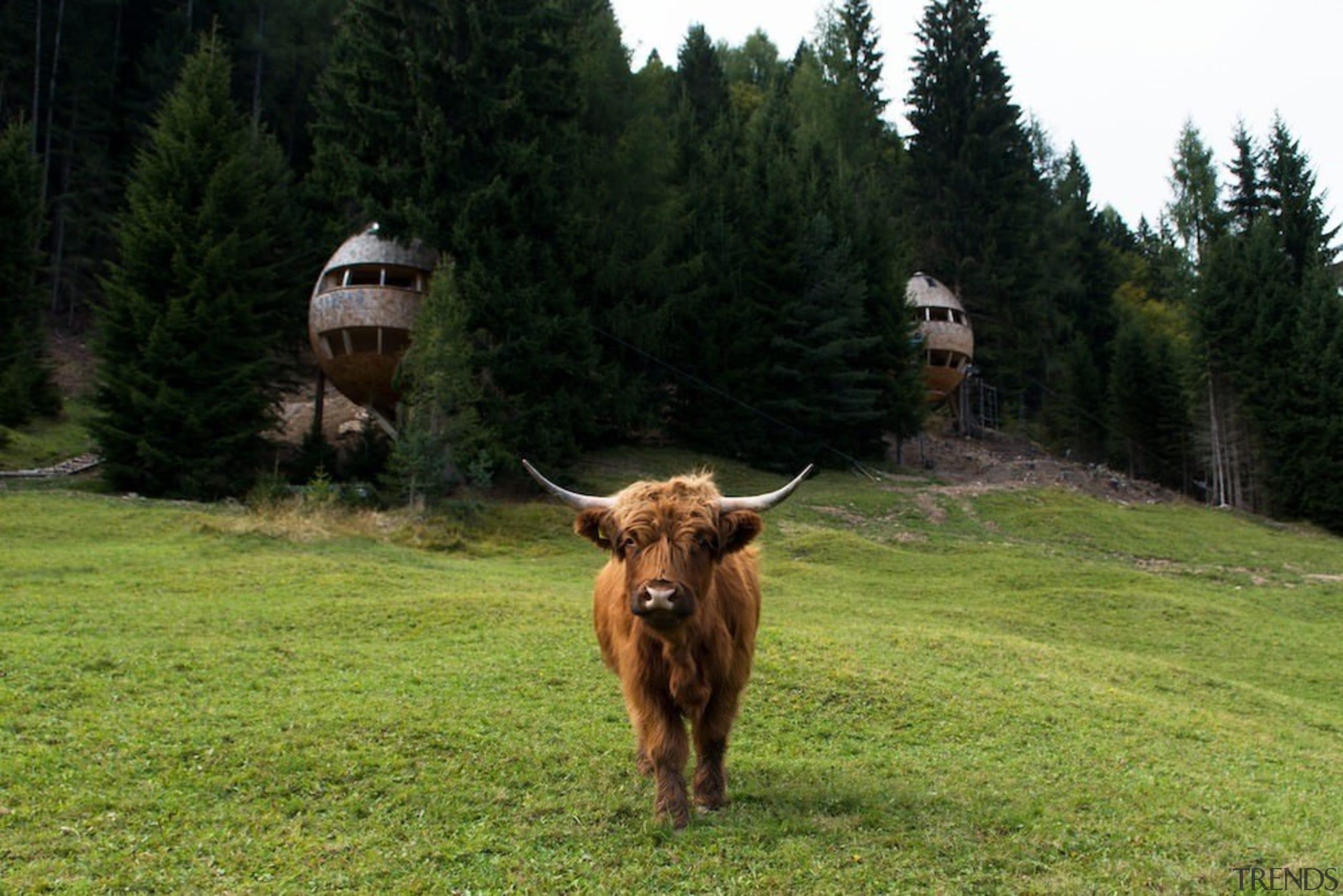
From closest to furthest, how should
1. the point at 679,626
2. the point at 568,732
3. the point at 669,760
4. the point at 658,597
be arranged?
the point at 658,597, the point at 679,626, the point at 669,760, the point at 568,732

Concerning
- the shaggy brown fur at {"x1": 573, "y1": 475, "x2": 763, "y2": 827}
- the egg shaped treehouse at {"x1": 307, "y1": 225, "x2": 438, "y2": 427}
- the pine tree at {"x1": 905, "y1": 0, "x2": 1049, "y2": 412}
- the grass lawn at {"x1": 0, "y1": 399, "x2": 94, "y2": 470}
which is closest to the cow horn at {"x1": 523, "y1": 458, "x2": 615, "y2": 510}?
the shaggy brown fur at {"x1": 573, "y1": 475, "x2": 763, "y2": 827}

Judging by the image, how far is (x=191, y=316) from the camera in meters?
24.7

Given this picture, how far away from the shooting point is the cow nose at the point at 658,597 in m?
5.04

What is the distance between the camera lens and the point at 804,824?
5711 millimetres

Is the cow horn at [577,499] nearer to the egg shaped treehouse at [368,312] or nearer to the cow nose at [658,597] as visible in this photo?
the cow nose at [658,597]

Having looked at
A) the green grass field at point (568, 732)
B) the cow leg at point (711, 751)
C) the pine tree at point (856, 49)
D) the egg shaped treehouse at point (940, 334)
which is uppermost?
the pine tree at point (856, 49)

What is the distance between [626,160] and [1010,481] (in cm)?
1732

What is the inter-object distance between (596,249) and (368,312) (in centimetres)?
838

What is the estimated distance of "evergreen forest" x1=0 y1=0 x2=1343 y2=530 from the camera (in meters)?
25.4

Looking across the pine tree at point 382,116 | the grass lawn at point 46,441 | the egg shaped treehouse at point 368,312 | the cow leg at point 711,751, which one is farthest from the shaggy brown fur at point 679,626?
the grass lawn at point 46,441

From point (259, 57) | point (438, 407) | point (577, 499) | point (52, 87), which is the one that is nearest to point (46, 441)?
point (438, 407)

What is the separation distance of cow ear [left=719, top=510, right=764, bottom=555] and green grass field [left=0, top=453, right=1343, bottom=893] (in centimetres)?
159

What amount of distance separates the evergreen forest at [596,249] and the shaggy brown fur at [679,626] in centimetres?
1633

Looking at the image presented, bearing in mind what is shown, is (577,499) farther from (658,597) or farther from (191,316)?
(191,316)
